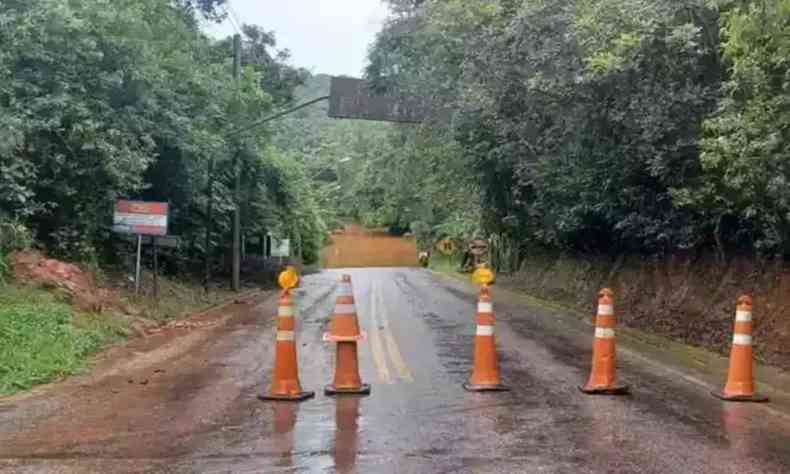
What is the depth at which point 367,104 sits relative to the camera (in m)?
30.0

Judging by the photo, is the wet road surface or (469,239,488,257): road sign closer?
the wet road surface

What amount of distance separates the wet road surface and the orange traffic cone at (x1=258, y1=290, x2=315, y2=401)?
0.21 meters

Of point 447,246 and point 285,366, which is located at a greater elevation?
point 285,366

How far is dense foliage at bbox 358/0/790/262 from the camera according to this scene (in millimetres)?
9891

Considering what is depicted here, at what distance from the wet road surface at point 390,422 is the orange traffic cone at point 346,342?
0.74 ft

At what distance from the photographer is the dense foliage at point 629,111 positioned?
9891mm

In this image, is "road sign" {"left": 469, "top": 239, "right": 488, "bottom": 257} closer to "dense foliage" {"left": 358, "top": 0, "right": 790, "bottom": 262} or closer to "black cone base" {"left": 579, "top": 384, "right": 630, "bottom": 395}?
"dense foliage" {"left": 358, "top": 0, "right": 790, "bottom": 262}

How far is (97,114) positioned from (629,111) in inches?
396

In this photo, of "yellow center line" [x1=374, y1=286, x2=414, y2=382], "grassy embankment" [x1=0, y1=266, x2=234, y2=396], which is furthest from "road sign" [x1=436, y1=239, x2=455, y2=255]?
"grassy embankment" [x1=0, y1=266, x2=234, y2=396]

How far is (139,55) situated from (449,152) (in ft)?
47.7

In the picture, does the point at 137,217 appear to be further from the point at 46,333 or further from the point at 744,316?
the point at 744,316

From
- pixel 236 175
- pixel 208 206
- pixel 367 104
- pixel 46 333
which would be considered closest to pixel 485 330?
pixel 46 333

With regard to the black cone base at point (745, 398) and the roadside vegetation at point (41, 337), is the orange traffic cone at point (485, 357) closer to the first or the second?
the black cone base at point (745, 398)

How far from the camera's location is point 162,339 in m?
15.0
